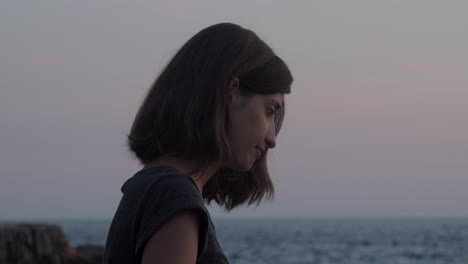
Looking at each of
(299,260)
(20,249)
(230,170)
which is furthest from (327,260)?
(230,170)

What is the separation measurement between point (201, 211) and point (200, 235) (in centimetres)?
5

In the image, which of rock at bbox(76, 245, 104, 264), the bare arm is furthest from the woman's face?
rock at bbox(76, 245, 104, 264)

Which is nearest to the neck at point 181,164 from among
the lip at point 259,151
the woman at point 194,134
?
the woman at point 194,134

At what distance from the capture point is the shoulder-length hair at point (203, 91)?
2.62 m

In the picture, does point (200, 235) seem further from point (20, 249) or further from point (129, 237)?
point (20, 249)

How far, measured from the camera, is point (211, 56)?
2.70m

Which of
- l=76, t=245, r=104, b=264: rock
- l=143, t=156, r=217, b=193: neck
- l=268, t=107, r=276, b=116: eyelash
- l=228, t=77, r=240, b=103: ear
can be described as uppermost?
l=228, t=77, r=240, b=103: ear

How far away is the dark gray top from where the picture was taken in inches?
98.2

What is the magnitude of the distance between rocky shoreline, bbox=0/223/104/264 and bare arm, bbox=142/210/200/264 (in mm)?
7106

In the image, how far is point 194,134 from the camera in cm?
262

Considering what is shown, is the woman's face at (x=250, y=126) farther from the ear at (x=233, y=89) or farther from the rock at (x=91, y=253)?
the rock at (x=91, y=253)

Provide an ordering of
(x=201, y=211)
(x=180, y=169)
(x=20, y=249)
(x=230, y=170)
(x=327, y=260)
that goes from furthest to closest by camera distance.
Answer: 1. (x=327, y=260)
2. (x=20, y=249)
3. (x=230, y=170)
4. (x=180, y=169)
5. (x=201, y=211)

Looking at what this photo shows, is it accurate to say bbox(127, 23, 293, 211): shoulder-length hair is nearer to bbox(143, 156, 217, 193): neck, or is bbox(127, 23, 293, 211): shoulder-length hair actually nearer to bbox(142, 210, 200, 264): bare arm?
bbox(143, 156, 217, 193): neck

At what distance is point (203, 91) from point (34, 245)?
715 centimetres
